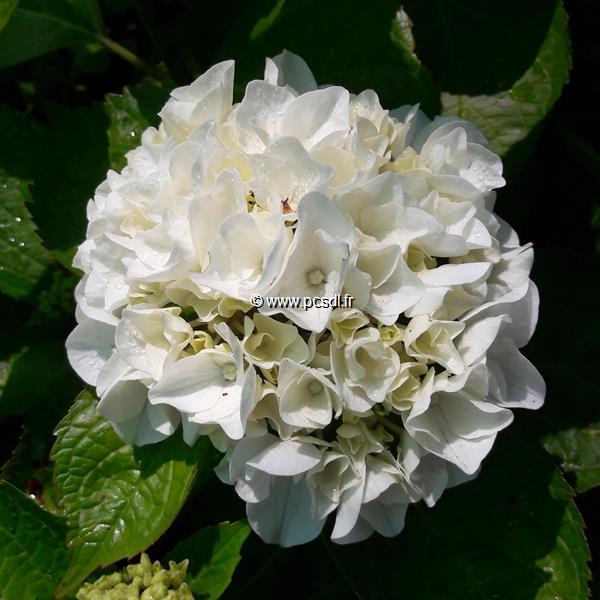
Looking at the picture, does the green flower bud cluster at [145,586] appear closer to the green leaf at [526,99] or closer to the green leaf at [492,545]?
the green leaf at [492,545]

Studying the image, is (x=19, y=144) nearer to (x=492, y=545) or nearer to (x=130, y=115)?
(x=130, y=115)

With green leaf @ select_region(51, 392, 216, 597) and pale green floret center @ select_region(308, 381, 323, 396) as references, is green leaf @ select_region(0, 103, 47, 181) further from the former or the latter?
pale green floret center @ select_region(308, 381, 323, 396)

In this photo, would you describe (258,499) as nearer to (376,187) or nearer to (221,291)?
(221,291)

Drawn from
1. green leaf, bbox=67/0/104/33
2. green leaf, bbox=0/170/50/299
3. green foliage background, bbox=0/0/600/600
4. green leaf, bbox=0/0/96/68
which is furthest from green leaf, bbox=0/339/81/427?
green leaf, bbox=67/0/104/33

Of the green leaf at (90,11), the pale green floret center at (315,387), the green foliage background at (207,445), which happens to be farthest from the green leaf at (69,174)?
the pale green floret center at (315,387)

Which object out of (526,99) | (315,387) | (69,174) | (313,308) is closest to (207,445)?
(315,387)

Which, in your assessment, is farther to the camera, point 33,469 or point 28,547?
point 33,469

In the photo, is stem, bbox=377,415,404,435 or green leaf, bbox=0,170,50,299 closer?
stem, bbox=377,415,404,435
